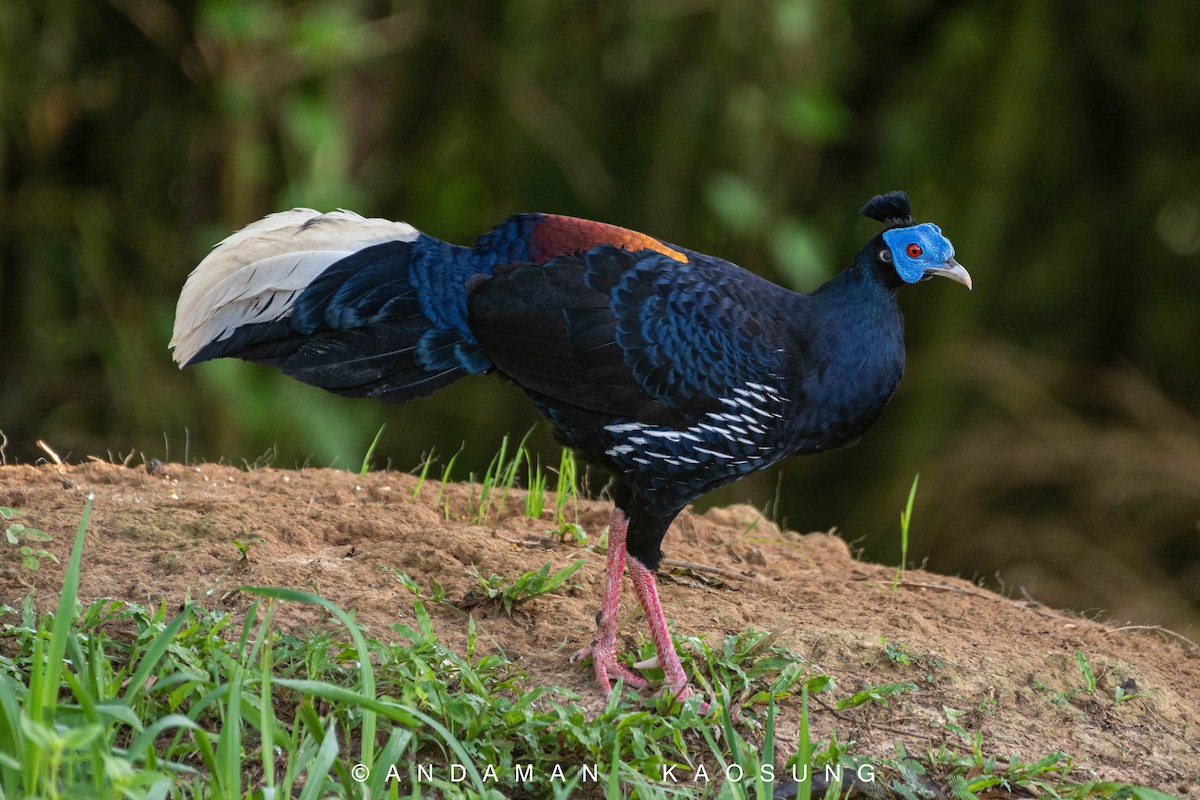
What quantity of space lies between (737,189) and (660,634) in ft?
15.6

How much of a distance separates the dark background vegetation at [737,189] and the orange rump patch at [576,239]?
376 centimetres

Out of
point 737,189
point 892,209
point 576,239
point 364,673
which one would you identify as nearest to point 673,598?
point 576,239

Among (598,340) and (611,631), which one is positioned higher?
(598,340)

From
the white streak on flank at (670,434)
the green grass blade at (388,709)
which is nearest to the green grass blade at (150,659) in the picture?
the green grass blade at (388,709)

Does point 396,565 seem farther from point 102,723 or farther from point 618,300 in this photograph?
point 102,723

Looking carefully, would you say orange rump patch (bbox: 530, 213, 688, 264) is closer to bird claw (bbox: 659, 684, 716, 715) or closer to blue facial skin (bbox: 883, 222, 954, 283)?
blue facial skin (bbox: 883, 222, 954, 283)

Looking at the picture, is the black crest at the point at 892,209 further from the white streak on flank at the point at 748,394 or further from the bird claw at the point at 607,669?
the bird claw at the point at 607,669

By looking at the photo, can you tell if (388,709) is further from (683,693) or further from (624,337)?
(624,337)

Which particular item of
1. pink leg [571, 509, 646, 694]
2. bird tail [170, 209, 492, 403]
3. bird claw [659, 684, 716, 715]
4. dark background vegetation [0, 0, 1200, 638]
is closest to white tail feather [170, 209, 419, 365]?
bird tail [170, 209, 492, 403]

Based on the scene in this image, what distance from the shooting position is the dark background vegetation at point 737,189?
8477 mm

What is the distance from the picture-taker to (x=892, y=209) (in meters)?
4.77

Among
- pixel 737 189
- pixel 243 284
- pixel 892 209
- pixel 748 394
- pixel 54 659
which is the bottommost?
pixel 54 659

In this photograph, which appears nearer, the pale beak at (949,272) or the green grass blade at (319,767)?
the green grass blade at (319,767)

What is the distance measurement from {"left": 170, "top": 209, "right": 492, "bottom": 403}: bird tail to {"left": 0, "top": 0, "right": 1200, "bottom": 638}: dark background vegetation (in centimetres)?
362
